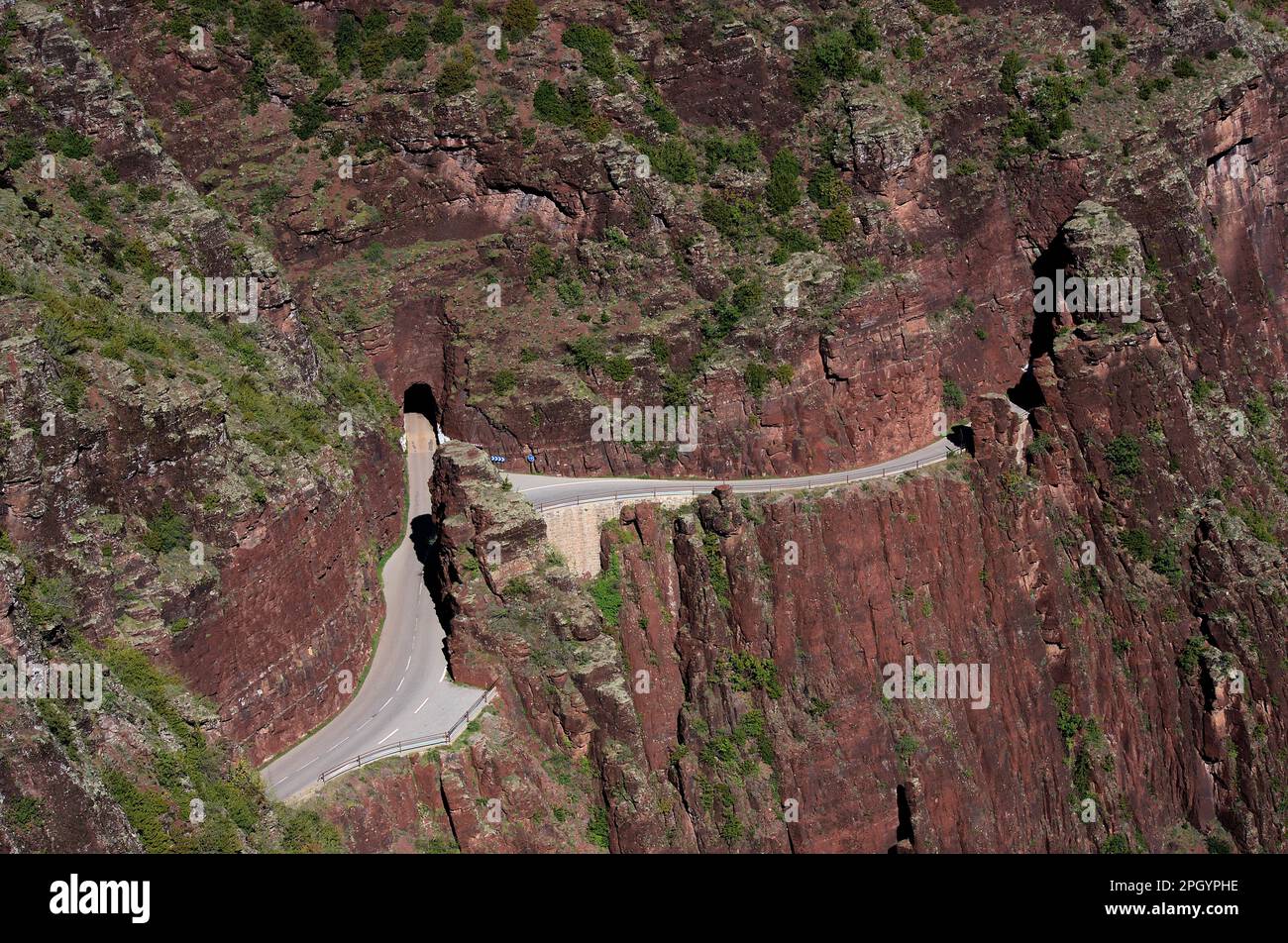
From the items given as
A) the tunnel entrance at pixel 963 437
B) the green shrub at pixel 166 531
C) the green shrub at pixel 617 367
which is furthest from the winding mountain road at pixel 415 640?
the green shrub at pixel 166 531

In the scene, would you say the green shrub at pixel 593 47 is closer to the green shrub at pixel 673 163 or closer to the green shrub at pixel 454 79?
the green shrub at pixel 673 163

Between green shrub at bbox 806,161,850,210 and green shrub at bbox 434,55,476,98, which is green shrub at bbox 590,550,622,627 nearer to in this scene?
green shrub at bbox 806,161,850,210

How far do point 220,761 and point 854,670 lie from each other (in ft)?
108

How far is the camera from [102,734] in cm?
5891

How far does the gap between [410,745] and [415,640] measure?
771cm

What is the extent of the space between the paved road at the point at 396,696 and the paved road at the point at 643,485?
6648 millimetres

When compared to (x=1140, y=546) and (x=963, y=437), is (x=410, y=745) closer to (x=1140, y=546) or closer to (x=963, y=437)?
(x=963, y=437)

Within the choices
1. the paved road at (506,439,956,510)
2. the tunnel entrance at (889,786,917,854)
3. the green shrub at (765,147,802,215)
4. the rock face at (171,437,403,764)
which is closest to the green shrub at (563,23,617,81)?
the green shrub at (765,147,802,215)

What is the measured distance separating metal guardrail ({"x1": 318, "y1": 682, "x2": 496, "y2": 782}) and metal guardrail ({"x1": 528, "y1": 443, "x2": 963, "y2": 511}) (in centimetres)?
1208
